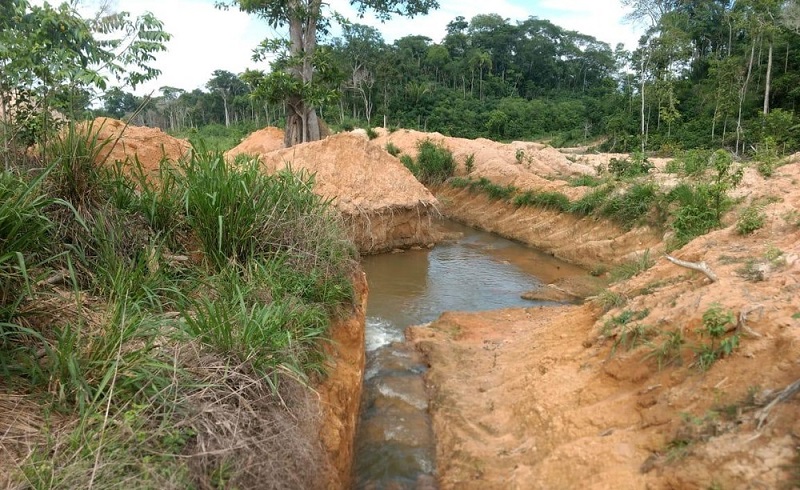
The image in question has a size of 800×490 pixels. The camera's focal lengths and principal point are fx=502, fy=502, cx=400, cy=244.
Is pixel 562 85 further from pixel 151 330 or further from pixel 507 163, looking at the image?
pixel 151 330

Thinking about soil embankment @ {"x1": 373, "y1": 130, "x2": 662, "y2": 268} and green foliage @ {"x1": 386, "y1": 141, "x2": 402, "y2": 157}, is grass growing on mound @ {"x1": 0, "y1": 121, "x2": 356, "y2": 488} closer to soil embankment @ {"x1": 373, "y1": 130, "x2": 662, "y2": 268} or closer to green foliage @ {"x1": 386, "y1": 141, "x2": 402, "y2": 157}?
soil embankment @ {"x1": 373, "y1": 130, "x2": 662, "y2": 268}

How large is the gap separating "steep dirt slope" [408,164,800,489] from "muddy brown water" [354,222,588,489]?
0.24 m

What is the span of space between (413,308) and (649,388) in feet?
14.3

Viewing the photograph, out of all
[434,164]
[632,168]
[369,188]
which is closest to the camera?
[369,188]

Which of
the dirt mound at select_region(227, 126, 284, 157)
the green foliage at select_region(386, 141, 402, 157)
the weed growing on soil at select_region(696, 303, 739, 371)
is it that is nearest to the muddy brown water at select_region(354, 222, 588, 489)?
the weed growing on soil at select_region(696, 303, 739, 371)

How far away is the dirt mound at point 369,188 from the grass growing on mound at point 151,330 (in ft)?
19.3

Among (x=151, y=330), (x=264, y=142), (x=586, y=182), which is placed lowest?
(x=151, y=330)

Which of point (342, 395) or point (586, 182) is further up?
point (586, 182)

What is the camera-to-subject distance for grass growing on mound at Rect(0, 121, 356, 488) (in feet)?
6.76

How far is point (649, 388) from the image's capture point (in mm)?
3520

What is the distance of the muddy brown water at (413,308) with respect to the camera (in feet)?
13.3

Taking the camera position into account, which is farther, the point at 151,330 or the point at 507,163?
the point at 507,163

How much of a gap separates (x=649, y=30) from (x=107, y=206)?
3604 centimetres

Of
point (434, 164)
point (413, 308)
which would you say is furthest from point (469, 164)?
point (413, 308)
